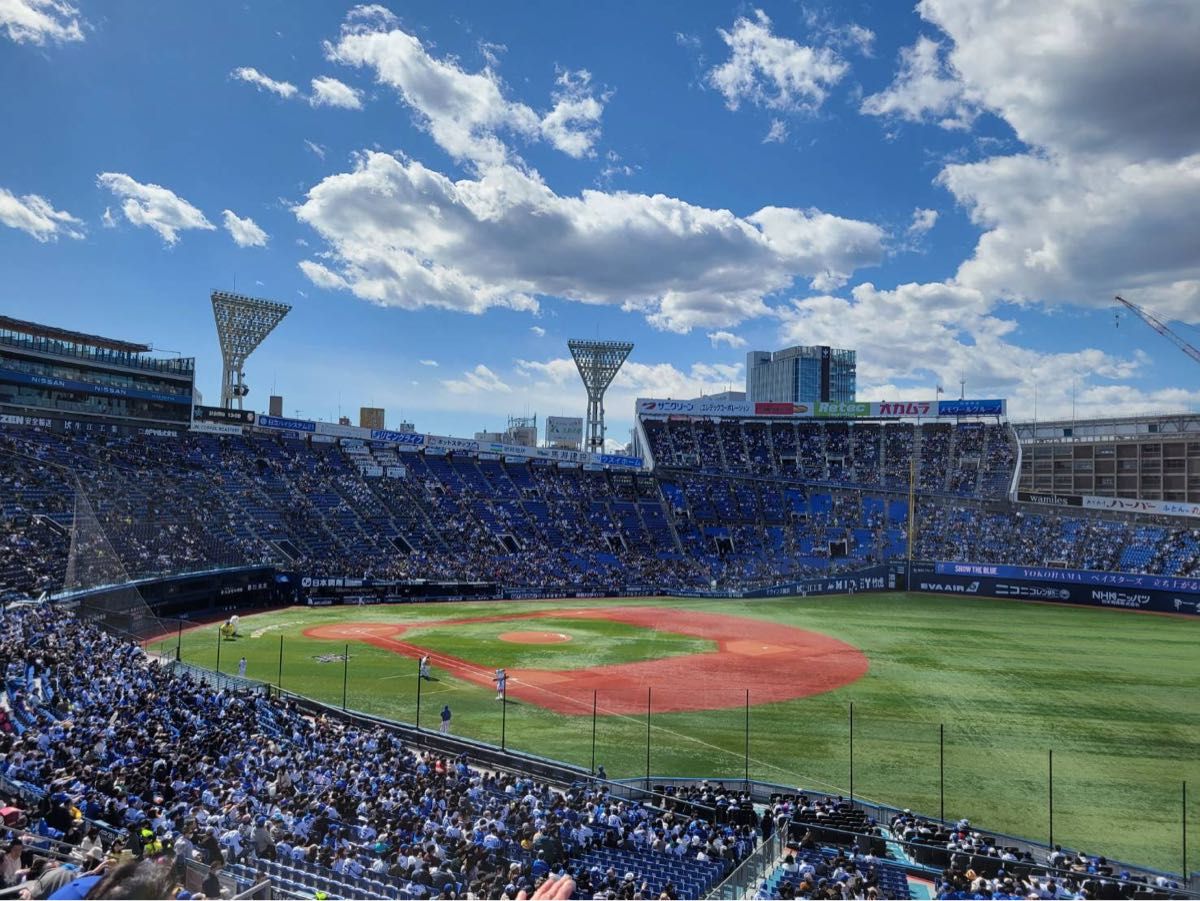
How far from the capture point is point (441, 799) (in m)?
17.7

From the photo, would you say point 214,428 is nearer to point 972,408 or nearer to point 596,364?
point 596,364

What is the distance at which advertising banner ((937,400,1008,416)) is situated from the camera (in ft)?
285

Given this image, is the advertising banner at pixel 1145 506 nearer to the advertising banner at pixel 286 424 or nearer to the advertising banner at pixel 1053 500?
the advertising banner at pixel 1053 500

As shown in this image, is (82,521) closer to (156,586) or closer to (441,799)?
(156,586)

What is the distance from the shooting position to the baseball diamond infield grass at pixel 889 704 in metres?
22.5

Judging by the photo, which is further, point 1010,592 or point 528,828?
point 1010,592

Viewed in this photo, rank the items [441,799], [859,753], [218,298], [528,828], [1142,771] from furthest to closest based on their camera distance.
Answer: [218,298] < [859,753] < [1142,771] < [441,799] < [528,828]

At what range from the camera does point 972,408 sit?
88.1 meters

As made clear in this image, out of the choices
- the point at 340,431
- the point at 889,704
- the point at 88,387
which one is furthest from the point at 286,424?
the point at 889,704

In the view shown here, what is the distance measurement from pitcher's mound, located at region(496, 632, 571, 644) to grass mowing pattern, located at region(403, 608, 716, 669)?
0.47 meters

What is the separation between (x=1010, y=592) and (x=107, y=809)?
62.8 m

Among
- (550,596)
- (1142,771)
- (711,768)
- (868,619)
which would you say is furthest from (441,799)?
(550,596)

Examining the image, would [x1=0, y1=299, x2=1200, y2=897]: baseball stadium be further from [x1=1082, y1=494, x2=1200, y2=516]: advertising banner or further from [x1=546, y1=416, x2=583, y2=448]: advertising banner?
[x1=546, y1=416, x2=583, y2=448]: advertising banner

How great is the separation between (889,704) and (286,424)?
203ft
